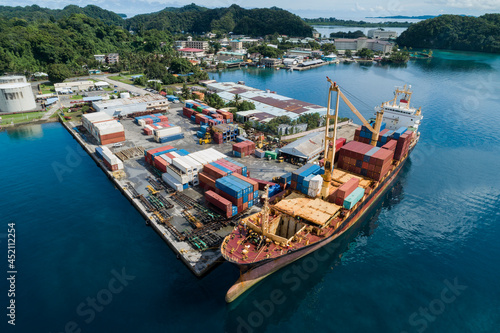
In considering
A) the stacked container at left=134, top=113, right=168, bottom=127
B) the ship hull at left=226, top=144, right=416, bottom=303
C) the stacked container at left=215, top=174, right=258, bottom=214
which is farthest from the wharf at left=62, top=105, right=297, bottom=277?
the ship hull at left=226, top=144, right=416, bottom=303

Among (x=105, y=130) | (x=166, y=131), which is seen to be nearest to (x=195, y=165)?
(x=166, y=131)

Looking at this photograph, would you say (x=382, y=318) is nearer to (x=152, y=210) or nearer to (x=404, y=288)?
(x=404, y=288)

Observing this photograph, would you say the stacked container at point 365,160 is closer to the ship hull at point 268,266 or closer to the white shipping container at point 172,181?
the ship hull at point 268,266

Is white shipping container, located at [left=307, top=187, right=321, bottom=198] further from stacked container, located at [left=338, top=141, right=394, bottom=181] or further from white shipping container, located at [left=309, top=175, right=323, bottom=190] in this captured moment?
stacked container, located at [left=338, top=141, right=394, bottom=181]

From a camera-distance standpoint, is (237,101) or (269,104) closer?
(269,104)

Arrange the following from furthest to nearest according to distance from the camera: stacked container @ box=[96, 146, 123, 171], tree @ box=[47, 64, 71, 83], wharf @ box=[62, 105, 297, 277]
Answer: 1. tree @ box=[47, 64, 71, 83]
2. stacked container @ box=[96, 146, 123, 171]
3. wharf @ box=[62, 105, 297, 277]

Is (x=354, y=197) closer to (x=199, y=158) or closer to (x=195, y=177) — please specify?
(x=195, y=177)

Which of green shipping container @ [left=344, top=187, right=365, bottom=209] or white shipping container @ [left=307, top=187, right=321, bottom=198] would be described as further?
white shipping container @ [left=307, top=187, right=321, bottom=198]
